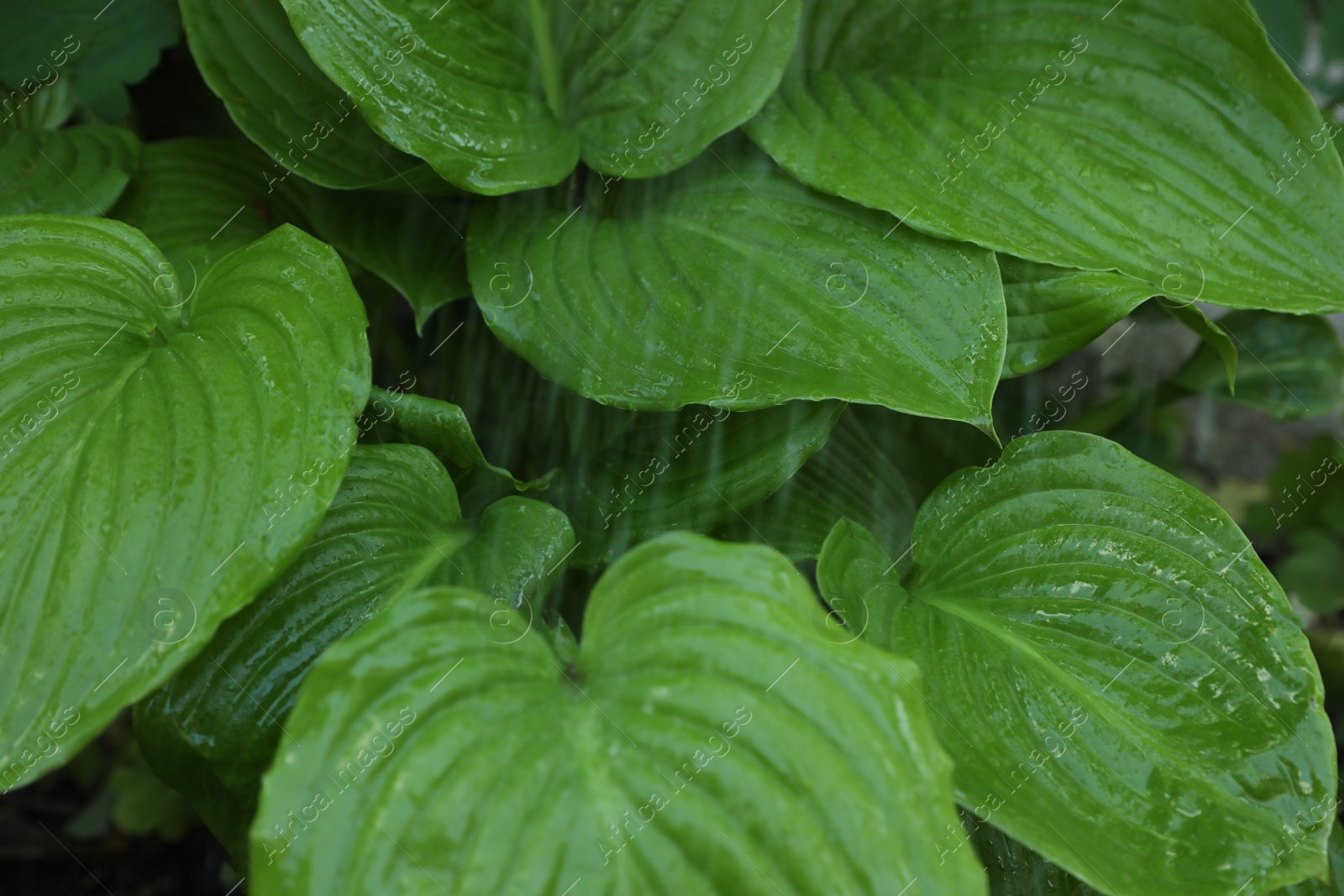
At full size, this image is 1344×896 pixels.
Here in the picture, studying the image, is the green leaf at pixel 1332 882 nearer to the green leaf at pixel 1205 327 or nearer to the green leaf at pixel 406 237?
the green leaf at pixel 1205 327

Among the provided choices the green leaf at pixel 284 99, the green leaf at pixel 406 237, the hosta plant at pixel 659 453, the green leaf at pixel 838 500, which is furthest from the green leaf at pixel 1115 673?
the green leaf at pixel 284 99

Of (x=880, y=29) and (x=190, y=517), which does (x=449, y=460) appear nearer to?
(x=190, y=517)

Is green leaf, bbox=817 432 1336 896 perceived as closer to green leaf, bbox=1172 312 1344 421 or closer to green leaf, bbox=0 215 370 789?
green leaf, bbox=0 215 370 789

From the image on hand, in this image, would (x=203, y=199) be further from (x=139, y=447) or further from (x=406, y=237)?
(x=139, y=447)

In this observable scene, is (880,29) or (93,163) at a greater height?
(880,29)

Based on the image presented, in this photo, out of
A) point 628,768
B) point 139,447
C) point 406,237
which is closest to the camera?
point 628,768

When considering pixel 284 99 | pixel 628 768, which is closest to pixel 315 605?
pixel 628 768

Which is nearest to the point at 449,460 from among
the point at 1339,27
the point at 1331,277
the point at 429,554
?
the point at 429,554
